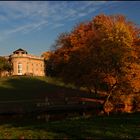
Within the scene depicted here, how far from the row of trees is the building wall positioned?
7399 cm

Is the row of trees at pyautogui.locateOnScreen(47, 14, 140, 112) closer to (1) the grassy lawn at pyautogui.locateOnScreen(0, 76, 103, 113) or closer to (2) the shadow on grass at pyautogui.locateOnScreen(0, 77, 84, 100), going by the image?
(1) the grassy lawn at pyautogui.locateOnScreen(0, 76, 103, 113)

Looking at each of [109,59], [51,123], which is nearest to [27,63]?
[109,59]

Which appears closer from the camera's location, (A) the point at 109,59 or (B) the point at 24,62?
(A) the point at 109,59

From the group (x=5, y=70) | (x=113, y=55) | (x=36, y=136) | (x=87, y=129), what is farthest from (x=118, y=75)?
(x=5, y=70)

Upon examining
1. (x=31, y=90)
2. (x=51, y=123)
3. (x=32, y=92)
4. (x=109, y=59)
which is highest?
(x=109, y=59)

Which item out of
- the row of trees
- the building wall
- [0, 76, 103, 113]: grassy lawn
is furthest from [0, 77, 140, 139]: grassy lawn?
the building wall

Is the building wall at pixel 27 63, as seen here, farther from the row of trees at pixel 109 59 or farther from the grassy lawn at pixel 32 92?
the row of trees at pixel 109 59

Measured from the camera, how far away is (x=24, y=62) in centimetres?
12644

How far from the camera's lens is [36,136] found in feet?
58.8

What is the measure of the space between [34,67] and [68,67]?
92.2 meters

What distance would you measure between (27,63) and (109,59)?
91497 millimetres

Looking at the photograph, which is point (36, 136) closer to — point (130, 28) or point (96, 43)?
point (96, 43)

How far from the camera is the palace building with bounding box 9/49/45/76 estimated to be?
4828 inches

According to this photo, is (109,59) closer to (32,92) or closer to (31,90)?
(32,92)
